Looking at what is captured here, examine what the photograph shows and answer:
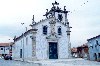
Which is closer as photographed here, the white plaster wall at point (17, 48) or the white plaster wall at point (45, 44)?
the white plaster wall at point (45, 44)

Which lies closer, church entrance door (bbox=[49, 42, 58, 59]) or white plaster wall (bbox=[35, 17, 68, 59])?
white plaster wall (bbox=[35, 17, 68, 59])

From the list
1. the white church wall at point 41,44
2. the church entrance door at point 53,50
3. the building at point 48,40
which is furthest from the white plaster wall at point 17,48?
the church entrance door at point 53,50

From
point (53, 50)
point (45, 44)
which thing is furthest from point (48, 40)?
point (53, 50)

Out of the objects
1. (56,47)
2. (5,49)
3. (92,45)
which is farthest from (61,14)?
(5,49)

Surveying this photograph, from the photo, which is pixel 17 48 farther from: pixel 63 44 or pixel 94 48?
pixel 94 48

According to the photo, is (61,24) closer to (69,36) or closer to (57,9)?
(69,36)

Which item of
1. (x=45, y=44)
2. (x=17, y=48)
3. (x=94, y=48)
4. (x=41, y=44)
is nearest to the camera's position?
(x=94, y=48)

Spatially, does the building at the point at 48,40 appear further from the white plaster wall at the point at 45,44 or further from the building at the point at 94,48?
the building at the point at 94,48

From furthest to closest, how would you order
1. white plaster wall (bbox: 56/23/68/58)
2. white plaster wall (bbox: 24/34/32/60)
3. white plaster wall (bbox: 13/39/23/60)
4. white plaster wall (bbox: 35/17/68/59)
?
white plaster wall (bbox: 13/39/23/60) → white plaster wall (bbox: 56/23/68/58) → white plaster wall (bbox: 24/34/32/60) → white plaster wall (bbox: 35/17/68/59)

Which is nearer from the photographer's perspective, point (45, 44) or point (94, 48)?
point (94, 48)

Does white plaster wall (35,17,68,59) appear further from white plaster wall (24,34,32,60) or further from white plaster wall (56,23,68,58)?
white plaster wall (24,34,32,60)

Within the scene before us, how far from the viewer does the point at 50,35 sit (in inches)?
1980

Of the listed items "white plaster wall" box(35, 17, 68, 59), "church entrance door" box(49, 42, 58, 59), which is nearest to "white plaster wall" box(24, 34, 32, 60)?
"white plaster wall" box(35, 17, 68, 59)

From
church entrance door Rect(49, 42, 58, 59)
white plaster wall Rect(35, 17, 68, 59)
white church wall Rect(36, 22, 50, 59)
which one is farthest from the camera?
church entrance door Rect(49, 42, 58, 59)
